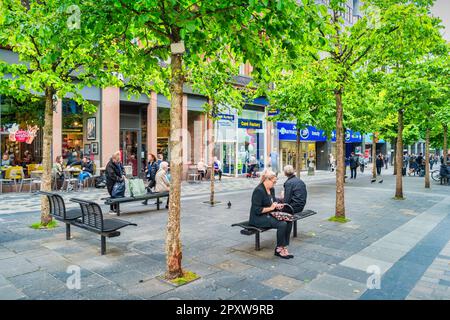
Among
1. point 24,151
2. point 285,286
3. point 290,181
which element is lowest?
point 285,286

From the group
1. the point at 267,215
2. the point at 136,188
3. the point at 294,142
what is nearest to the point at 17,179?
the point at 136,188

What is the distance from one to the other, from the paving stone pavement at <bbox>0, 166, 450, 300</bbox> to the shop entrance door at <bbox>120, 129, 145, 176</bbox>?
937 cm

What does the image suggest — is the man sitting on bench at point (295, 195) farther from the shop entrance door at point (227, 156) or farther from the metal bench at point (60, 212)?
Answer: the shop entrance door at point (227, 156)

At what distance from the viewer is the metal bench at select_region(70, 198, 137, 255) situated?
19.3 feet

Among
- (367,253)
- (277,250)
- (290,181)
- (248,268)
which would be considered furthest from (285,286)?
(290,181)

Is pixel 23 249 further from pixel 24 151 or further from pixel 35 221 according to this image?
pixel 24 151

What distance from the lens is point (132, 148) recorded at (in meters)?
19.4

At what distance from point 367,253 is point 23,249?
6.29m

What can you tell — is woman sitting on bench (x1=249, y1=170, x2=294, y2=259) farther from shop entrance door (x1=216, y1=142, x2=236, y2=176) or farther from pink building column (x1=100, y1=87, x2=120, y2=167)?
shop entrance door (x1=216, y1=142, x2=236, y2=176)

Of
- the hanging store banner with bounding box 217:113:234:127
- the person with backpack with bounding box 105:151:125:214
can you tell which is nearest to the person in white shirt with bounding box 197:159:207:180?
the hanging store banner with bounding box 217:113:234:127

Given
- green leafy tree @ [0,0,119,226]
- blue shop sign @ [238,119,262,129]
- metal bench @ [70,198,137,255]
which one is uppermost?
blue shop sign @ [238,119,262,129]

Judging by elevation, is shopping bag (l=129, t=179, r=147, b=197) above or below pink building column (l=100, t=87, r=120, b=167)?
below

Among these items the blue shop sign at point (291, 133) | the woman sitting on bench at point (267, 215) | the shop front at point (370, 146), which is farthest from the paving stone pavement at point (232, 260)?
the shop front at point (370, 146)

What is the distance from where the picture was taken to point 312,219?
9.29 m
